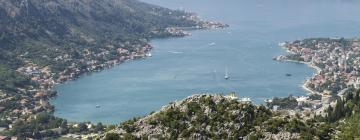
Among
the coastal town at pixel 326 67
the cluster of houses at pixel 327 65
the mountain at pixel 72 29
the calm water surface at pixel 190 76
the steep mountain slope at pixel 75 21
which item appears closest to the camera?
the coastal town at pixel 326 67

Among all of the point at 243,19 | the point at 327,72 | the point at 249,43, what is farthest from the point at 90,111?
the point at 243,19

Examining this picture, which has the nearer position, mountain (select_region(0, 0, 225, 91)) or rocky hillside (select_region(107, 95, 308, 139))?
rocky hillside (select_region(107, 95, 308, 139))

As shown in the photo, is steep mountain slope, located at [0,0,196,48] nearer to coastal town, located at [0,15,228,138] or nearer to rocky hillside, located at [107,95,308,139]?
coastal town, located at [0,15,228,138]

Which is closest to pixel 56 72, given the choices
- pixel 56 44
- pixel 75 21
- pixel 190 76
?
pixel 190 76

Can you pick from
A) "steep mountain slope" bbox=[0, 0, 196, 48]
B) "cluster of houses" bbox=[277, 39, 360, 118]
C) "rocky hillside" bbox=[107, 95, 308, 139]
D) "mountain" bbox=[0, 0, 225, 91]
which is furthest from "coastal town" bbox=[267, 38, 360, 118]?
"rocky hillside" bbox=[107, 95, 308, 139]

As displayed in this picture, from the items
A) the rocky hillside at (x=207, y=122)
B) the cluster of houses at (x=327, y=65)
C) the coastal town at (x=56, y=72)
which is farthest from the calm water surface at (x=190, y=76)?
the rocky hillside at (x=207, y=122)

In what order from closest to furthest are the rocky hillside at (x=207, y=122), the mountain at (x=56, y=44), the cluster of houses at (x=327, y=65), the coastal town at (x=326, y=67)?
the rocky hillside at (x=207, y=122) < the mountain at (x=56, y=44) < the coastal town at (x=326, y=67) < the cluster of houses at (x=327, y=65)

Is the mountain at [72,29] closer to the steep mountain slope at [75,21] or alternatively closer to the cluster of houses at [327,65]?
the steep mountain slope at [75,21]

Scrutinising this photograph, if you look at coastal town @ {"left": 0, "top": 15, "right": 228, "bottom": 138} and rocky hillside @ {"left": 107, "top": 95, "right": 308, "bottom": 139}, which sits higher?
rocky hillside @ {"left": 107, "top": 95, "right": 308, "bottom": 139}

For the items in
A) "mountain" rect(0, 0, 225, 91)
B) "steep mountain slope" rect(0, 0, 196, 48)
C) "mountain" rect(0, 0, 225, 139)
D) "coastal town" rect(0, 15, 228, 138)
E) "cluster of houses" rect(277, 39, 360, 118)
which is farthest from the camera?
"steep mountain slope" rect(0, 0, 196, 48)
